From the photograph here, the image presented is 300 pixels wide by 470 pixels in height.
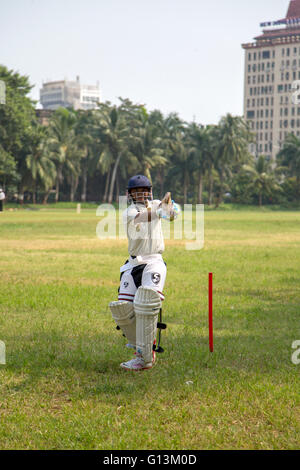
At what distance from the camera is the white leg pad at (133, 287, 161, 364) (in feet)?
20.1

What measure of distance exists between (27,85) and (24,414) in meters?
67.1

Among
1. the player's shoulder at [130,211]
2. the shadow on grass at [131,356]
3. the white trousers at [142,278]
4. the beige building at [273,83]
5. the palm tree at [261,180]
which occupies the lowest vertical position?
the shadow on grass at [131,356]

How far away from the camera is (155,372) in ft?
20.9

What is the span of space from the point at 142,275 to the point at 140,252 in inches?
11.7

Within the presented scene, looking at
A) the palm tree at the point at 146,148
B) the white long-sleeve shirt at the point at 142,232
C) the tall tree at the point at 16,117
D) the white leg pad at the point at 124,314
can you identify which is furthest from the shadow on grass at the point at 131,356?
the palm tree at the point at 146,148

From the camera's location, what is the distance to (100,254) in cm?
1986

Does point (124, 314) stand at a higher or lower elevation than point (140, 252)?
lower

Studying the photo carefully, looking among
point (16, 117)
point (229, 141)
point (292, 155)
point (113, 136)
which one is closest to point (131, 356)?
point (16, 117)

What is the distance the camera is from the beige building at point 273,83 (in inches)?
6781

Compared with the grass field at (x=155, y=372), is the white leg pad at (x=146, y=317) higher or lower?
higher

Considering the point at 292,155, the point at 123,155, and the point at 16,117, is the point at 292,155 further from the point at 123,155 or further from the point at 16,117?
the point at 16,117

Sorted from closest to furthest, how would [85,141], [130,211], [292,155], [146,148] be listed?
[130,211] → [85,141] → [146,148] → [292,155]

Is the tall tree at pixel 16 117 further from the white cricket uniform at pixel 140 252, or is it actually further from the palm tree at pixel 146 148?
the white cricket uniform at pixel 140 252

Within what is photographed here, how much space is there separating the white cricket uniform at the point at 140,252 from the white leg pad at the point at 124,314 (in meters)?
0.17
